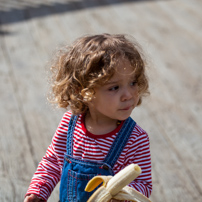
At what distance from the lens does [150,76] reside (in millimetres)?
2781

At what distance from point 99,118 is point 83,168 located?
0.21m

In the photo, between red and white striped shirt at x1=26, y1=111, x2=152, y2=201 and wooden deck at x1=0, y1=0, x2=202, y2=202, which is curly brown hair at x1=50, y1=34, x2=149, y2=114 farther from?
wooden deck at x1=0, y1=0, x2=202, y2=202

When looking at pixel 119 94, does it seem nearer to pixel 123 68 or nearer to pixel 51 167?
pixel 123 68

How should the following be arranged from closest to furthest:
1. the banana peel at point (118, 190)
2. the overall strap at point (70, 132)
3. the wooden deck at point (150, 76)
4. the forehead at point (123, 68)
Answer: the banana peel at point (118, 190)
the forehead at point (123, 68)
the overall strap at point (70, 132)
the wooden deck at point (150, 76)

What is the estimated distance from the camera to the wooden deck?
240cm

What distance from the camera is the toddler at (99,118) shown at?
1483 millimetres

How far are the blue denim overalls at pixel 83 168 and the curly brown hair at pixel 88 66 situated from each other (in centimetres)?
17

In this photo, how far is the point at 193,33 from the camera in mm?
4320

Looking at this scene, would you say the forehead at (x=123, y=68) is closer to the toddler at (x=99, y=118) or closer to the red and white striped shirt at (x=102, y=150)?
the toddler at (x=99, y=118)

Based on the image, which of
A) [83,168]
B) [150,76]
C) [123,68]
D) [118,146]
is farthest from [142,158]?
[150,76]

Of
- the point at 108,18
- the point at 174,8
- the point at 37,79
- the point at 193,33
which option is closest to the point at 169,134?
the point at 37,79

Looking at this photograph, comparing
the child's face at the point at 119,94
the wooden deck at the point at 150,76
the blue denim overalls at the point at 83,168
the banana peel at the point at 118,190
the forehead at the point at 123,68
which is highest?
the forehead at the point at 123,68

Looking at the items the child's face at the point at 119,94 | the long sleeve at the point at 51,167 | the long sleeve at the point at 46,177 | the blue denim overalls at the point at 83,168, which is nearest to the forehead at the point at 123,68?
the child's face at the point at 119,94

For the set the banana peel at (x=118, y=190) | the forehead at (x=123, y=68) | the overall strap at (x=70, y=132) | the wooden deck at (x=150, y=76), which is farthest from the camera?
the wooden deck at (x=150, y=76)
